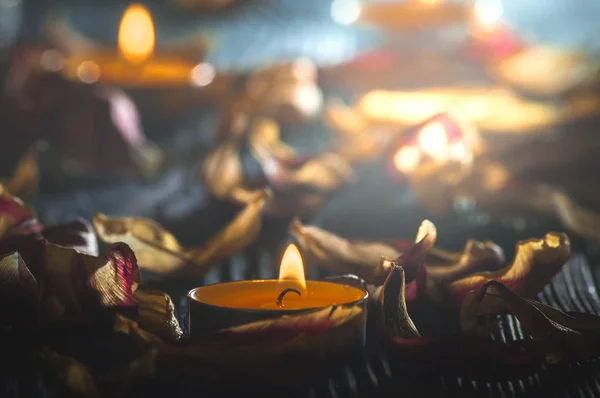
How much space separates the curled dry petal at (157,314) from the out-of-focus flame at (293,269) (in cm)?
7

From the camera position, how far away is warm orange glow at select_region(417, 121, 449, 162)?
68cm

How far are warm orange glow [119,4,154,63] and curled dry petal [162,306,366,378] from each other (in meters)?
0.71

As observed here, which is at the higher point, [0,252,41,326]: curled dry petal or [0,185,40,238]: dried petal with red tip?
[0,185,40,238]: dried petal with red tip

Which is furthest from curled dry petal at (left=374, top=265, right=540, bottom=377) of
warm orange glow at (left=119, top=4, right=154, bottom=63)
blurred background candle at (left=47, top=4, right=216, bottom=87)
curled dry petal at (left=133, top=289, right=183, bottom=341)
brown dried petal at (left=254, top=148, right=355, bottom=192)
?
warm orange glow at (left=119, top=4, right=154, bottom=63)

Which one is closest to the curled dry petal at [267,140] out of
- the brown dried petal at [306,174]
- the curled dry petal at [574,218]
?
the brown dried petal at [306,174]

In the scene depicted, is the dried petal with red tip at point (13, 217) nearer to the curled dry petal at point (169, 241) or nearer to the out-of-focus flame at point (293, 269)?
the curled dry petal at point (169, 241)

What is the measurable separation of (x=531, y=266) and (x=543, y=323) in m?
0.06

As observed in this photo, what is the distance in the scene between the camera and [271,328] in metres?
0.36

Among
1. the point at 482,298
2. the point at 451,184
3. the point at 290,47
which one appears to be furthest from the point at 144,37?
the point at 290,47

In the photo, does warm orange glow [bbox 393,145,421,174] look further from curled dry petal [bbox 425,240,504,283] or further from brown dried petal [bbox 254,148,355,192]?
curled dry petal [bbox 425,240,504,283]

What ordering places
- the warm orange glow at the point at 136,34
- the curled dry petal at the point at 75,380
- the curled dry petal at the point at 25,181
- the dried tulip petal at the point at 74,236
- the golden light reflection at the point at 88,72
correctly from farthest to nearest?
1. the warm orange glow at the point at 136,34
2. the golden light reflection at the point at 88,72
3. the curled dry petal at the point at 25,181
4. the dried tulip petal at the point at 74,236
5. the curled dry petal at the point at 75,380

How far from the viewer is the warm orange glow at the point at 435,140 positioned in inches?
26.9

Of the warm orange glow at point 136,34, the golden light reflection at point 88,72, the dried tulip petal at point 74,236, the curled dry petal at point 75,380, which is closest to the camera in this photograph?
the curled dry petal at point 75,380

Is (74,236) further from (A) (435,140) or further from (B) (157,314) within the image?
(A) (435,140)
